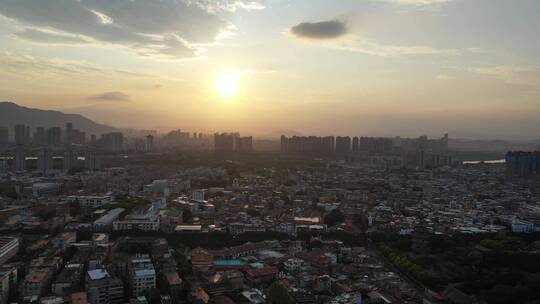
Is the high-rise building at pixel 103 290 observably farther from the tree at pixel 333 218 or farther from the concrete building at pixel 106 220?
the tree at pixel 333 218

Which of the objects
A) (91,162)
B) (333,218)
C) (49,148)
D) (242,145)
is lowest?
(333,218)

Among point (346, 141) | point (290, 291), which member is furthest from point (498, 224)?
point (346, 141)

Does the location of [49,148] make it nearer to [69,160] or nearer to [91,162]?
[69,160]

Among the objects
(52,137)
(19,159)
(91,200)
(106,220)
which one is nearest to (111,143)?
(52,137)

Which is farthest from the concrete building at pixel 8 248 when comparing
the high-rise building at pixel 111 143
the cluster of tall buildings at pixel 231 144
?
the high-rise building at pixel 111 143

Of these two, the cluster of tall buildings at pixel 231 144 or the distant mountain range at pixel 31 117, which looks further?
the distant mountain range at pixel 31 117

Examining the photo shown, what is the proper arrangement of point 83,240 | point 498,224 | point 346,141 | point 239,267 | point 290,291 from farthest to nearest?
point 346,141 → point 498,224 → point 83,240 → point 239,267 → point 290,291

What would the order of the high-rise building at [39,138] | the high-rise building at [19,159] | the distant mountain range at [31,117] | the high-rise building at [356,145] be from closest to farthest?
1. the high-rise building at [19,159]
2. the high-rise building at [39,138]
3. the high-rise building at [356,145]
4. the distant mountain range at [31,117]

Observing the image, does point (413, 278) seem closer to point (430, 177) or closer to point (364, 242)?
point (364, 242)
